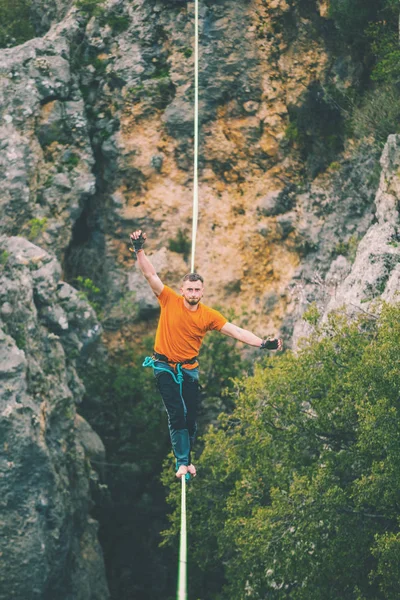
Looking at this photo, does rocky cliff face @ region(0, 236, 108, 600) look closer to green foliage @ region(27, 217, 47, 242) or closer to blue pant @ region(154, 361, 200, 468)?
green foliage @ region(27, 217, 47, 242)

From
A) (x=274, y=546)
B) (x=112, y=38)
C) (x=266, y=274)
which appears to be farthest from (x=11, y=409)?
(x=112, y=38)

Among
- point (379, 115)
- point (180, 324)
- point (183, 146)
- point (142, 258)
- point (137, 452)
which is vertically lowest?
point (180, 324)

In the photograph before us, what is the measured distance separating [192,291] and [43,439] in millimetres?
12452

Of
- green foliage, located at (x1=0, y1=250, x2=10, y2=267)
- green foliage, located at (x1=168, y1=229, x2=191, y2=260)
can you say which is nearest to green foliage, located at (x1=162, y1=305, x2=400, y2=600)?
green foliage, located at (x1=0, y1=250, x2=10, y2=267)

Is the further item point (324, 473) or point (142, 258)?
point (324, 473)

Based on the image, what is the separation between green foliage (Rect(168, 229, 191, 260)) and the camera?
2938 cm

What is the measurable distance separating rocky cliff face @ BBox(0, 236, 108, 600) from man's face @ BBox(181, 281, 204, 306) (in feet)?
38.1

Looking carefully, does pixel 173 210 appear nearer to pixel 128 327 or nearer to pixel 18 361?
pixel 128 327

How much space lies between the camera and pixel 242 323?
28.2 meters

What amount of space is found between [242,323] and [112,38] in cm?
865

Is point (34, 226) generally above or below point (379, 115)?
below

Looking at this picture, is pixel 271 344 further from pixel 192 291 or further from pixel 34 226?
pixel 34 226

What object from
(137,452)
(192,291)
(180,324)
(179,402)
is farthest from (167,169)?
(192,291)

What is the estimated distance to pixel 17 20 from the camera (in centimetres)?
3262
